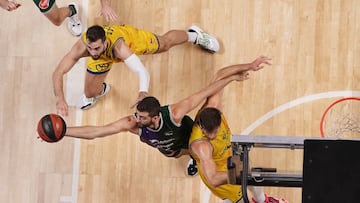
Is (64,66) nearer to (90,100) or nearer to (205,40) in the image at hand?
(90,100)

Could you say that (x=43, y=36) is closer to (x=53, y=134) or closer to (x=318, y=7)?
(x=53, y=134)

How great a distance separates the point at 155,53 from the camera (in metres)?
6.23

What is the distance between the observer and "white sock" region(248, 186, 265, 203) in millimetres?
5652

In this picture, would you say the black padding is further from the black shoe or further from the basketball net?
the black shoe

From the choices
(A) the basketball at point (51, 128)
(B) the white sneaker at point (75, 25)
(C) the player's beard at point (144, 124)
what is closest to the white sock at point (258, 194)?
(C) the player's beard at point (144, 124)

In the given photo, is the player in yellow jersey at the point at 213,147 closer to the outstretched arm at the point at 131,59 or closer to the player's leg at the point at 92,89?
the outstretched arm at the point at 131,59

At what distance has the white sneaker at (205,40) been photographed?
6.33 meters

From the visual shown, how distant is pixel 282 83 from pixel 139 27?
1560mm

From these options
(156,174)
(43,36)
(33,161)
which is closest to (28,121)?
(33,161)

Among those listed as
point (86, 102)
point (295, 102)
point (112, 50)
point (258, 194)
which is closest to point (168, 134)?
point (112, 50)

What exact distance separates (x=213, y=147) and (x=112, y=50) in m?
1.25

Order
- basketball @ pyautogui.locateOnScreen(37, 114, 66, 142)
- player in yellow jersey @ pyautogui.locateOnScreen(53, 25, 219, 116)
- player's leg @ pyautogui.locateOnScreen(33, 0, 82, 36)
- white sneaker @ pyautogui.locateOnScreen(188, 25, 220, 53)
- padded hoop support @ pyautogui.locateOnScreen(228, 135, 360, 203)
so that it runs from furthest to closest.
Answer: white sneaker @ pyautogui.locateOnScreen(188, 25, 220, 53) < player's leg @ pyautogui.locateOnScreen(33, 0, 82, 36) < player in yellow jersey @ pyautogui.locateOnScreen(53, 25, 219, 116) < basketball @ pyautogui.locateOnScreen(37, 114, 66, 142) < padded hoop support @ pyautogui.locateOnScreen(228, 135, 360, 203)

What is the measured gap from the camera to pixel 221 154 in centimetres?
544

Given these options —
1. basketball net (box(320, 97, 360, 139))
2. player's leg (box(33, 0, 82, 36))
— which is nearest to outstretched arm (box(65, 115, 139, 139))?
player's leg (box(33, 0, 82, 36))
